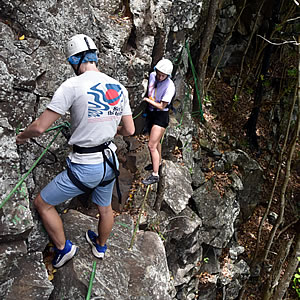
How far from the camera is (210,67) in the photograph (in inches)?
521

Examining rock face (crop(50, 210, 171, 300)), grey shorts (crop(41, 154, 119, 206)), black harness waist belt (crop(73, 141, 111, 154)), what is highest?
black harness waist belt (crop(73, 141, 111, 154))

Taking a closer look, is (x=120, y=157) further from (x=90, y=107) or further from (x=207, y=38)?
(x=207, y=38)

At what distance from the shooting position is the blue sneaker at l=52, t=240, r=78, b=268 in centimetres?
353

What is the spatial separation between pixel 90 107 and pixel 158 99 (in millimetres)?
2505

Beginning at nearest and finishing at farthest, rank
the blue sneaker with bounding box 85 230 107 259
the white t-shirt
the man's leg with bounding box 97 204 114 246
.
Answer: the white t-shirt → the man's leg with bounding box 97 204 114 246 → the blue sneaker with bounding box 85 230 107 259

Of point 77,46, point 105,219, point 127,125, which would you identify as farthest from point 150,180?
point 77,46

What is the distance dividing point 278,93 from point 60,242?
13514 mm

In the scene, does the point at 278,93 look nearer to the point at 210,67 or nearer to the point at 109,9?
the point at 210,67

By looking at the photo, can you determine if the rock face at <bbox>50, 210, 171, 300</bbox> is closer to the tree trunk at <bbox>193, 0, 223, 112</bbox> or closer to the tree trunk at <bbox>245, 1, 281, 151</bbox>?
the tree trunk at <bbox>193, 0, 223, 112</bbox>

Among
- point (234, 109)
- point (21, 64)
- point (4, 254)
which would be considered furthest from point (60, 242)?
point (234, 109)

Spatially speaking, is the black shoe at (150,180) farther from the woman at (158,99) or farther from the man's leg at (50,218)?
the man's leg at (50,218)

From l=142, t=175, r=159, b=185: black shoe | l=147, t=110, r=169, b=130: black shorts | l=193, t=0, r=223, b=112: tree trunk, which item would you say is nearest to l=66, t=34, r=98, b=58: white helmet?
l=147, t=110, r=169, b=130: black shorts

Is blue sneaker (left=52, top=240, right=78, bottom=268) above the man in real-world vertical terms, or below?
below

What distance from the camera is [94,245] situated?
12.5 feet
